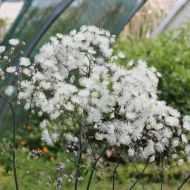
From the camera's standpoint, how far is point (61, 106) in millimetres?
3018

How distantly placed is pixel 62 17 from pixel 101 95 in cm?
421

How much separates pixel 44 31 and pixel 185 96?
2113mm

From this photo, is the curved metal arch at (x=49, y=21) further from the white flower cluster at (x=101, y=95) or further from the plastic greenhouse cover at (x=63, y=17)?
the white flower cluster at (x=101, y=95)

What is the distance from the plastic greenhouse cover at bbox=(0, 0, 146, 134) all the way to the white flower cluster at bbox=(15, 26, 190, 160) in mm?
3620

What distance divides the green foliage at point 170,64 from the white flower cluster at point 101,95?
4606 millimetres

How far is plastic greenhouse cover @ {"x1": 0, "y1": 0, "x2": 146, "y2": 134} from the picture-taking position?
22.5ft

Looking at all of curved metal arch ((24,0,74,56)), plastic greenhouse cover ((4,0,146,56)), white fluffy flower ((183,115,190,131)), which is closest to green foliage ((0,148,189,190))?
curved metal arch ((24,0,74,56))

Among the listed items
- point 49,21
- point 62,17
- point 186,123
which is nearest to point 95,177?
point 49,21

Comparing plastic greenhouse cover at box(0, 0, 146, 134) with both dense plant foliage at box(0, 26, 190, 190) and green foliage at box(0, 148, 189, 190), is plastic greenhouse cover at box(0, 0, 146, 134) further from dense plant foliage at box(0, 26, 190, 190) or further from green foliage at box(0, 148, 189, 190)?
dense plant foliage at box(0, 26, 190, 190)

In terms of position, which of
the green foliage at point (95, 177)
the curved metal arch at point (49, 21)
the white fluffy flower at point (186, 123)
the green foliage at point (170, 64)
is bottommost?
the green foliage at point (95, 177)

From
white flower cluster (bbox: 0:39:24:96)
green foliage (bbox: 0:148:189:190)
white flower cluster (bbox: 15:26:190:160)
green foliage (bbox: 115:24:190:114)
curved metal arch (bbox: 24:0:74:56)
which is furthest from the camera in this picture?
green foliage (bbox: 115:24:190:114)

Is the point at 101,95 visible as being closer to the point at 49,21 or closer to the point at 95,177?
the point at 95,177

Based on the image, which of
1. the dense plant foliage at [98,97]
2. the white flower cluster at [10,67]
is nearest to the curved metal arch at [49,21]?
the white flower cluster at [10,67]

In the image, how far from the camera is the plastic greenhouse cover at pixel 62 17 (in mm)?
6863
